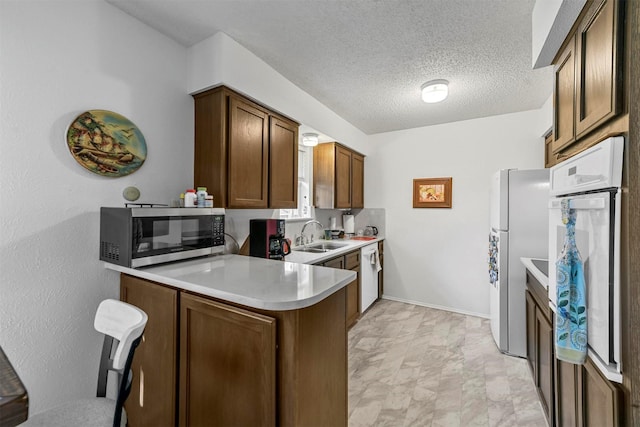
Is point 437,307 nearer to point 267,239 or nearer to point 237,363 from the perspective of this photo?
point 267,239

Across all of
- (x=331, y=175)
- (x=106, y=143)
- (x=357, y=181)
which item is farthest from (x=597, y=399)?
(x=357, y=181)

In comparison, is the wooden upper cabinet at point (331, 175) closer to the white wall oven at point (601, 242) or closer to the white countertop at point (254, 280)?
the white countertop at point (254, 280)

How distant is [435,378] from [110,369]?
2150 mm

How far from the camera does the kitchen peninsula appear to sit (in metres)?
1.06

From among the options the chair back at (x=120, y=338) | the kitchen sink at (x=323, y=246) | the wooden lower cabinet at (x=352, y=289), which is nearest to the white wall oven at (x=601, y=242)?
the chair back at (x=120, y=338)

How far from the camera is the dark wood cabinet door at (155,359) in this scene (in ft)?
4.47

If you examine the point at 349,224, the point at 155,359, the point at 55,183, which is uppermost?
the point at 55,183

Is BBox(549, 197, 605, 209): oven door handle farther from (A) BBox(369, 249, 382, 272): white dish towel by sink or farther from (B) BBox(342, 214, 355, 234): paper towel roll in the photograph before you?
(B) BBox(342, 214, 355, 234): paper towel roll

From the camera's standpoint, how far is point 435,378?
2.15 meters

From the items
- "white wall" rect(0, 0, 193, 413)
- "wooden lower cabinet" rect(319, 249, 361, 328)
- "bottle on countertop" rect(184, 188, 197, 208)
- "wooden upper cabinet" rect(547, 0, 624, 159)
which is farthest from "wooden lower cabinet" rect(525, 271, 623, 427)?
"white wall" rect(0, 0, 193, 413)

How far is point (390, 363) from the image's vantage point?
92.7 inches

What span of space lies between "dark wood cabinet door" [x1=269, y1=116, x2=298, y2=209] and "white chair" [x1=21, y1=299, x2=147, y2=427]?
137cm

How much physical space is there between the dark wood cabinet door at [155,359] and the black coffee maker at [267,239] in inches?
35.1

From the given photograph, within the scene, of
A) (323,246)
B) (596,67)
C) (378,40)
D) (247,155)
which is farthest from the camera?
(323,246)
